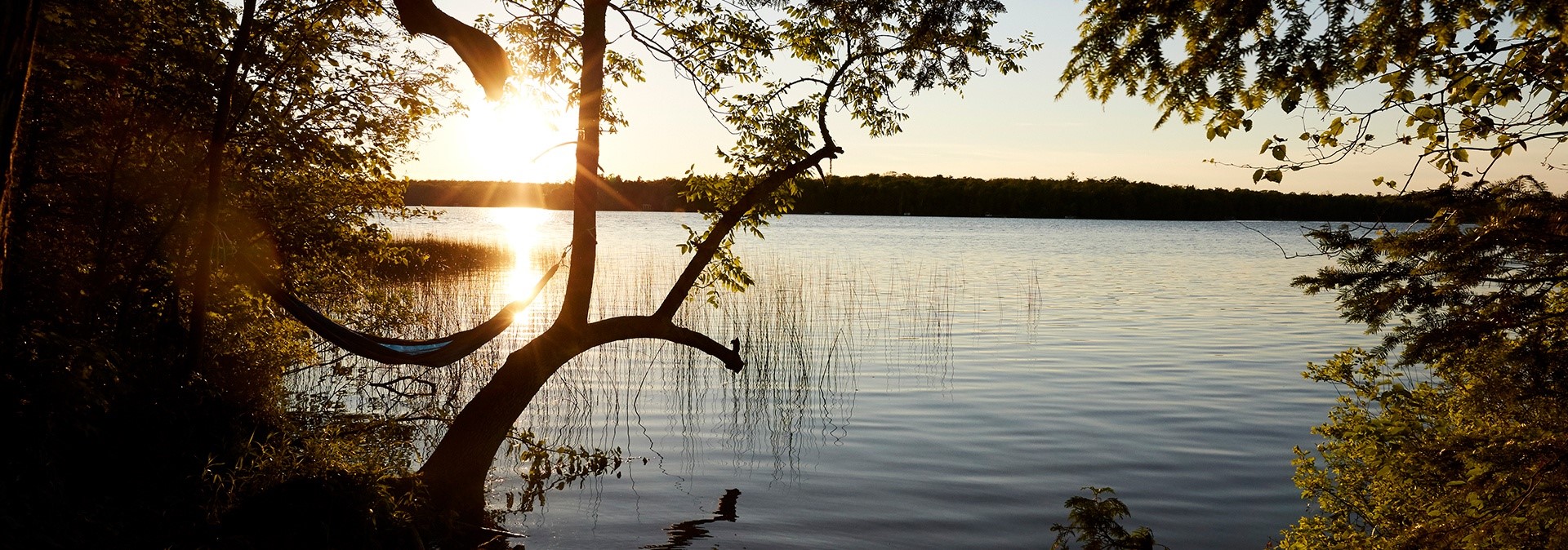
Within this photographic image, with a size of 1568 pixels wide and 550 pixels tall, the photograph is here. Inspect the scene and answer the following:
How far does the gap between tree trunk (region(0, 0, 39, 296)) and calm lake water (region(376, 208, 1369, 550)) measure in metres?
3.69

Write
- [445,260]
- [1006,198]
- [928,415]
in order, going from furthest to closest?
[1006,198] → [445,260] → [928,415]

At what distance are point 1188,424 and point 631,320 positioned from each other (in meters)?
5.93

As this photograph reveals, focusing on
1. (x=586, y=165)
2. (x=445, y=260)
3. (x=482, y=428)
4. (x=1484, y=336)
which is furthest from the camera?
(x=445, y=260)

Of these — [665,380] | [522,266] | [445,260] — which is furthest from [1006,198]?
[665,380]

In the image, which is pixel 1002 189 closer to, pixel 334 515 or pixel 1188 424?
pixel 1188 424

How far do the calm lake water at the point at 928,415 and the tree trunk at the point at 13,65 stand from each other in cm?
369

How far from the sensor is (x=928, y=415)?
10695 mm

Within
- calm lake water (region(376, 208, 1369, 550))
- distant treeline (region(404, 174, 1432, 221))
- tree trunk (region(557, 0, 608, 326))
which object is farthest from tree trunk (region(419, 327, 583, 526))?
distant treeline (region(404, 174, 1432, 221))

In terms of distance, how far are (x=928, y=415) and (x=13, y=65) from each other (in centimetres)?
833

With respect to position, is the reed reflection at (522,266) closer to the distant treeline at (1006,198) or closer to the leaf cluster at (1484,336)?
the leaf cluster at (1484,336)

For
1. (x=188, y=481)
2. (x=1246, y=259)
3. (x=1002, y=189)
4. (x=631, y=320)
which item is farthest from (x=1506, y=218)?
(x=1002, y=189)

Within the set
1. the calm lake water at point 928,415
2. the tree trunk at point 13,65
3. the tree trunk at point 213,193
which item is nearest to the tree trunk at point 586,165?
the calm lake water at point 928,415

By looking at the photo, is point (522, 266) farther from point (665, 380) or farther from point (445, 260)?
point (665, 380)

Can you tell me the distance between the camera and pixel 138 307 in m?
7.01
